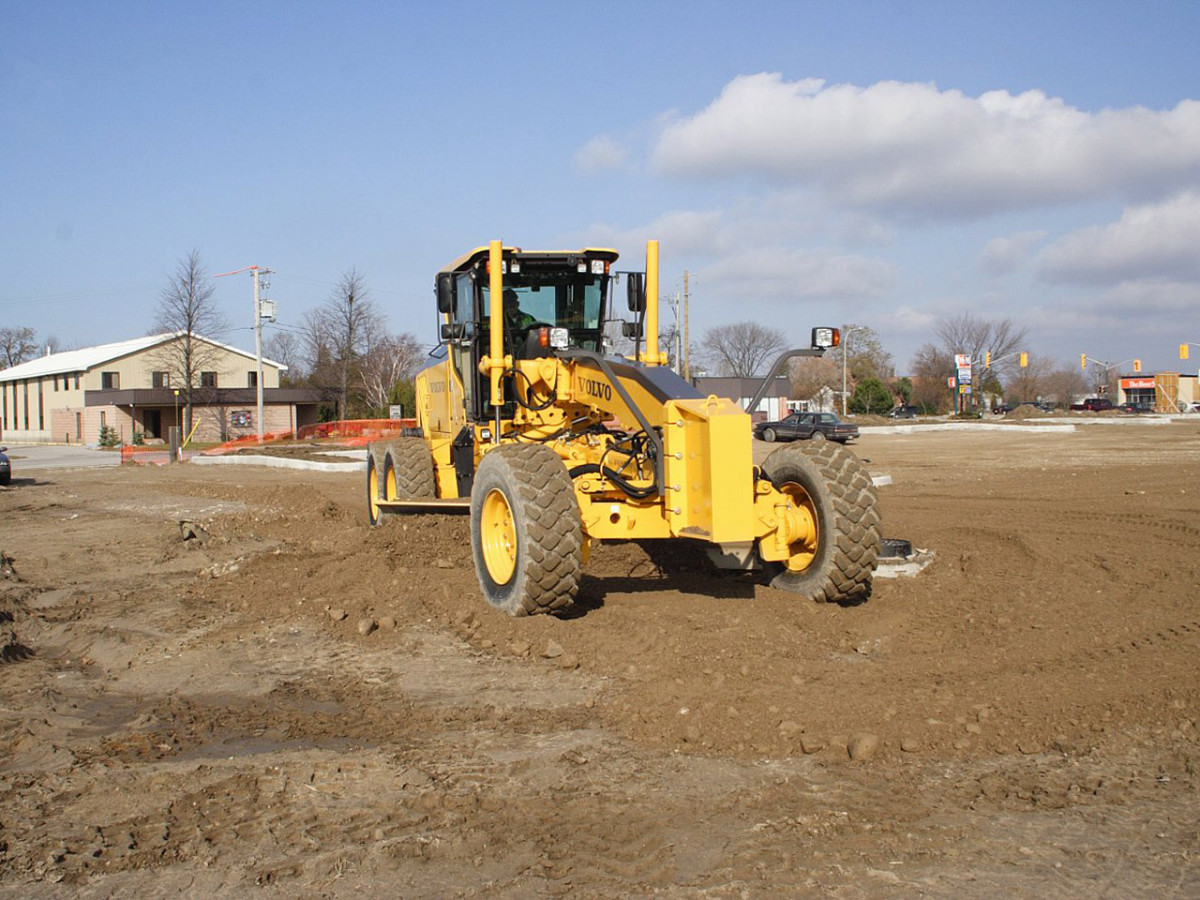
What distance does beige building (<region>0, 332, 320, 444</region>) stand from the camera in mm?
61219

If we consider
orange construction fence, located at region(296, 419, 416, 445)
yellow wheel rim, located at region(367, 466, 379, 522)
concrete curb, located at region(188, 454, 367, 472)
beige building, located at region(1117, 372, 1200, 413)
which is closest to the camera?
yellow wheel rim, located at region(367, 466, 379, 522)

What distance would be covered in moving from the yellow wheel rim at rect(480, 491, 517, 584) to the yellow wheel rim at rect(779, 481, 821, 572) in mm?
2277

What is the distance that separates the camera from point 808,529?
849cm

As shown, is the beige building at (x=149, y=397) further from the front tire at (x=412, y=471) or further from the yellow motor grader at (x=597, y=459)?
the yellow motor grader at (x=597, y=459)

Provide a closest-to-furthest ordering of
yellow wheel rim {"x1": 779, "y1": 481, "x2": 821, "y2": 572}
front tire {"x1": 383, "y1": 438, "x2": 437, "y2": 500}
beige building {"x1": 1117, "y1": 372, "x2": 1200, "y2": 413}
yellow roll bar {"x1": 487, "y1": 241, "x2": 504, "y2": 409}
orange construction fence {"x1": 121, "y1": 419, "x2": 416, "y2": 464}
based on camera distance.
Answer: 1. yellow wheel rim {"x1": 779, "y1": 481, "x2": 821, "y2": 572}
2. yellow roll bar {"x1": 487, "y1": 241, "x2": 504, "y2": 409}
3. front tire {"x1": 383, "y1": 438, "x2": 437, "y2": 500}
4. orange construction fence {"x1": 121, "y1": 419, "x2": 416, "y2": 464}
5. beige building {"x1": 1117, "y1": 372, "x2": 1200, "y2": 413}

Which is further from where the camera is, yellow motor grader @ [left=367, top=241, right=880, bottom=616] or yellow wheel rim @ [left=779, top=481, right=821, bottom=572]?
yellow wheel rim @ [left=779, top=481, right=821, bottom=572]

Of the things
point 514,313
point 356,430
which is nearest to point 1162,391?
point 356,430

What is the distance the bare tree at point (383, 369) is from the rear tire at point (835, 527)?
60547 millimetres

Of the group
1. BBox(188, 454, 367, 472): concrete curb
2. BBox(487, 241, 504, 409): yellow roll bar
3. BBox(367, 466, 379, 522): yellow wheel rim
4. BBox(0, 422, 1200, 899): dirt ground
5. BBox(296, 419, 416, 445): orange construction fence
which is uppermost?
BBox(487, 241, 504, 409): yellow roll bar

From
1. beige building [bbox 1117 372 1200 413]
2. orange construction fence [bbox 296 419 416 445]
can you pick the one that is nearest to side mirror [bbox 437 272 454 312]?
orange construction fence [bbox 296 419 416 445]

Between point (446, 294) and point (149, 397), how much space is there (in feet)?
179

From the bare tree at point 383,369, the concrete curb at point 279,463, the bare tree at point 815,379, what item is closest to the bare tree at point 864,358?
the bare tree at point 815,379

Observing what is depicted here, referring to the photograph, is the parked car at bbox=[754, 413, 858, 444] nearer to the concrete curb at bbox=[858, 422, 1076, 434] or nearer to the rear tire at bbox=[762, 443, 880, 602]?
the concrete curb at bbox=[858, 422, 1076, 434]

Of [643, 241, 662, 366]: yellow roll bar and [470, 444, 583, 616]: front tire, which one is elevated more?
[643, 241, 662, 366]: yellow roll bar
